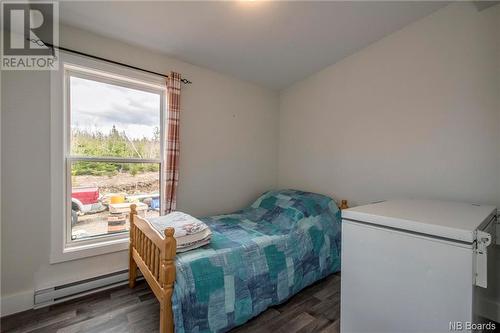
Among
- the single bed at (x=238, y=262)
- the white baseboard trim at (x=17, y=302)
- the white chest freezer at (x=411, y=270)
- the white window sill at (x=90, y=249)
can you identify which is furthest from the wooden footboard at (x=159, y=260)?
the white chest freezer at (x=411, y=270)

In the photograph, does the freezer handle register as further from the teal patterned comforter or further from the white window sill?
the white window sill

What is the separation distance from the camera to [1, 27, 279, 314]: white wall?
1.76m

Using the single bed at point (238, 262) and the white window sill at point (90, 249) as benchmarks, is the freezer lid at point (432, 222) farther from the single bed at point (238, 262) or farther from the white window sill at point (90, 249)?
the white window sill at point (90, 249)

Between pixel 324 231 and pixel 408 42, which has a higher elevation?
pixel 408 42

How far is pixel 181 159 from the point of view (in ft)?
8.53

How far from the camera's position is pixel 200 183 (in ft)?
9.07

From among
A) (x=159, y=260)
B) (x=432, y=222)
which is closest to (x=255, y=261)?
Result: (x=159, y=260)

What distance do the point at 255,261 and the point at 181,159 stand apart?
142 cm

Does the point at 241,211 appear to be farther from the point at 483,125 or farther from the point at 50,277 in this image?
the point at 483,125

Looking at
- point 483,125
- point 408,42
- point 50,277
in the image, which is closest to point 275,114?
point 408,42

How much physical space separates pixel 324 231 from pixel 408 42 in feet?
6.87

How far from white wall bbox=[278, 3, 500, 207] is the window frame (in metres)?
2.35

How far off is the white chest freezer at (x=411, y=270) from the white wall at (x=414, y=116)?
0.96 metres

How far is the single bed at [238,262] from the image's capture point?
1418 millimetres
